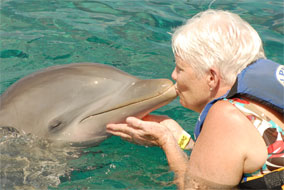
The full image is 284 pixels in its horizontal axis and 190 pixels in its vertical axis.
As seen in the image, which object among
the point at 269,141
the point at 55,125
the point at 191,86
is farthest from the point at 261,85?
the point at 55,125

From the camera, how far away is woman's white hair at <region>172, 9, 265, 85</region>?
4.21 metres

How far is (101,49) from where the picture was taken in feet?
31.7

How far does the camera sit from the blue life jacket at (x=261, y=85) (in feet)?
13.7

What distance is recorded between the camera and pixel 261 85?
4.22 metres

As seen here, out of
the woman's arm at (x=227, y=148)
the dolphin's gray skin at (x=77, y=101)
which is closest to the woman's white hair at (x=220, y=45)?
the woman's arm at (x=227, y=148)

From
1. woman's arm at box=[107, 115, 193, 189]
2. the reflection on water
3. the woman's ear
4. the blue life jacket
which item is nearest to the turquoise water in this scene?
the reflection on water

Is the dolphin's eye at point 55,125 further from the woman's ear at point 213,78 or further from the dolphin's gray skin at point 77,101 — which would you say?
the woman's ear at point 213,78

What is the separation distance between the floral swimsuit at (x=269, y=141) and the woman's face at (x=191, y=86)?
54 cm

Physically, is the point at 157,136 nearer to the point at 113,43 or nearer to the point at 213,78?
the point at 213,78

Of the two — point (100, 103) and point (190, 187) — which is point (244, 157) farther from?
point (100, 103)

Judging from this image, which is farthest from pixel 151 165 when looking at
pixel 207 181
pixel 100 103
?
pixel 207 181

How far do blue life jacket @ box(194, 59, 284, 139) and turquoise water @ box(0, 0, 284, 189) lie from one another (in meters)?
1.35

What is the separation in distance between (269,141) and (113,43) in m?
6.42

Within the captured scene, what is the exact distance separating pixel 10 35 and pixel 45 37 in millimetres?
797
